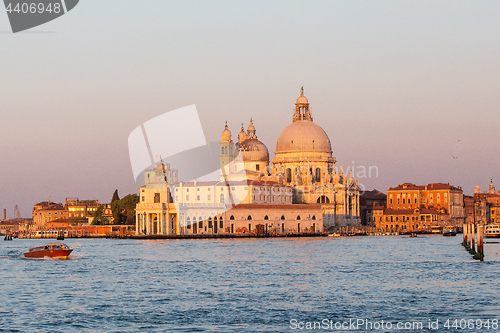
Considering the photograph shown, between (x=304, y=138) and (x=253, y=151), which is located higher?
(x=304, y=138)

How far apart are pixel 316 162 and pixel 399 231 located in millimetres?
15821

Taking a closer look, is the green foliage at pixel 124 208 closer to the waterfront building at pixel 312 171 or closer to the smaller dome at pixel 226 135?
the smaller dome at pixel 226 135

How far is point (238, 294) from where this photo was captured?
2491 cm

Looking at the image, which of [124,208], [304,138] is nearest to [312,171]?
[304,138]

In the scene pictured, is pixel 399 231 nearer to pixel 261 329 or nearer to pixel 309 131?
pixel 309 131

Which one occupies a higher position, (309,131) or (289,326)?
(309,131)

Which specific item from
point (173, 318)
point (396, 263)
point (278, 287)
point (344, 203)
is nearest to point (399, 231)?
point (344, 203)

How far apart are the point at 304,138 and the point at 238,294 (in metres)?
67.6

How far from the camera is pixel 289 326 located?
757 inches

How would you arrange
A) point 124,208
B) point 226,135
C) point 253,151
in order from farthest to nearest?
point 253,151 → point 124,208 → point 226,135

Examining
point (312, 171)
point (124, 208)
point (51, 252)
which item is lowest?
point (51, 252)

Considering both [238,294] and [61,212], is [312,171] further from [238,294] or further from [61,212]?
[238,294]

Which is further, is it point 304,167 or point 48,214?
point 48,214

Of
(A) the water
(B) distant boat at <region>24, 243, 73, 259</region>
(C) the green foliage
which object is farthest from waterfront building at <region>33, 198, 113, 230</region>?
(A) the water
